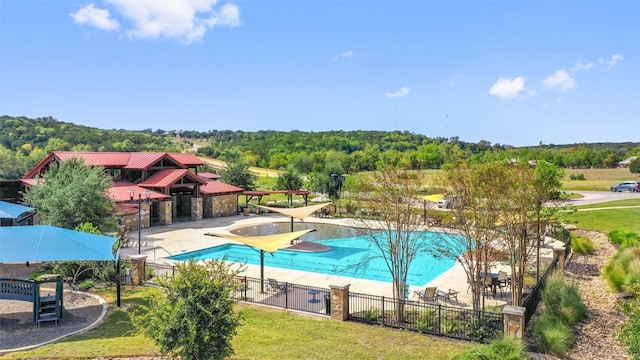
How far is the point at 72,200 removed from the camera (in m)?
19.4

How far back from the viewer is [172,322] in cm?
809

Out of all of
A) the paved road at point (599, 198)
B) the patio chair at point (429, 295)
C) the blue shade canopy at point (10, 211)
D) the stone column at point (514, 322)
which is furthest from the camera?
the paved road at point (599, 198)

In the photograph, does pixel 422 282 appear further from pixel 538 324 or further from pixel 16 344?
pixel 16 344

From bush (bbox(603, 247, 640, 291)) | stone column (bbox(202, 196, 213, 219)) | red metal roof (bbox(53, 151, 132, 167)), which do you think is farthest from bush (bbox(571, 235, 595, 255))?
red metal roof (bbox(53, 151, 132, 167))

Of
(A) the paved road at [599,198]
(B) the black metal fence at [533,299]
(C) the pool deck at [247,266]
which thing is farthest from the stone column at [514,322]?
(A) the paved road at [599,198]

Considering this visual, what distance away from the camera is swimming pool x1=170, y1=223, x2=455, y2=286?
2009cm

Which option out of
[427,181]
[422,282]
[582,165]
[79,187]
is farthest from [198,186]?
[582,165]

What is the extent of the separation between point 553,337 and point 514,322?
0.95 meters

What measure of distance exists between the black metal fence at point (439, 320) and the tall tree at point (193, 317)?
5315 millimetres

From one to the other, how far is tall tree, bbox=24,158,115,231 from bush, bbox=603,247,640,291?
71.2ft

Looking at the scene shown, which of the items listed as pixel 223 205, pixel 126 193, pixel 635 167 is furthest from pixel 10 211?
pixel 635 167

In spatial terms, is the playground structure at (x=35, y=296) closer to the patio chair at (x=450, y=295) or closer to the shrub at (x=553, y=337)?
the patio chair at (x=450, y=295)

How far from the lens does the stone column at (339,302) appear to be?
1245 cm

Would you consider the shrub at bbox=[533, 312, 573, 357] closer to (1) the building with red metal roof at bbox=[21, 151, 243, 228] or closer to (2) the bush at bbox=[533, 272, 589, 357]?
(2) the bush at bbox=[533, 272, 589, 357]
